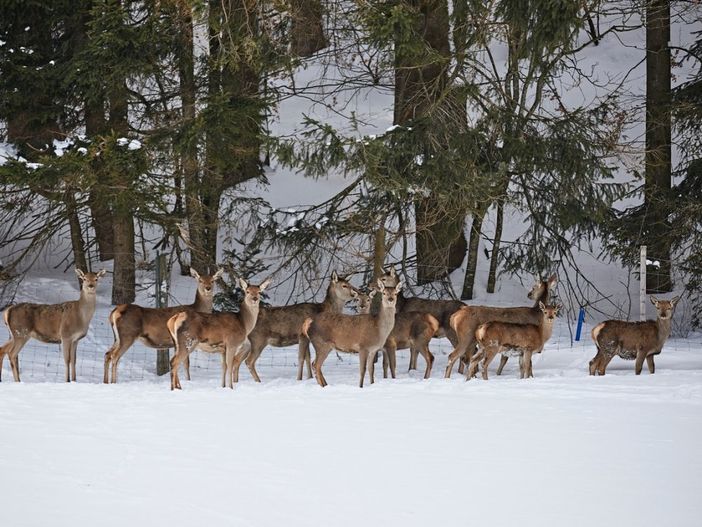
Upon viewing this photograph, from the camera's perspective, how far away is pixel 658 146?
21688 mm

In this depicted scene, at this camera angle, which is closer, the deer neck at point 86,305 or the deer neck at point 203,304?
the deer neck at point 86,305

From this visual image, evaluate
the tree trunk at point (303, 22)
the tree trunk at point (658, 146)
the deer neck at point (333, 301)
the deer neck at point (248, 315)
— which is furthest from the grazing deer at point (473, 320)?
the tree trunk at point (303, 22)

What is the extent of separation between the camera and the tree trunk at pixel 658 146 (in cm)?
2073

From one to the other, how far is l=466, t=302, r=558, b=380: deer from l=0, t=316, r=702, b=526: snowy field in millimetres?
477

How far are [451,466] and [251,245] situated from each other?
10.9 meters

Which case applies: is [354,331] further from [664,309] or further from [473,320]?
[664,309]

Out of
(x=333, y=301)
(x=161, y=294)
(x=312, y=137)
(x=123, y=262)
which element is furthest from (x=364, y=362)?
(x=123, y=262)

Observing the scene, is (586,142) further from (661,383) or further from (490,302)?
(661,383)

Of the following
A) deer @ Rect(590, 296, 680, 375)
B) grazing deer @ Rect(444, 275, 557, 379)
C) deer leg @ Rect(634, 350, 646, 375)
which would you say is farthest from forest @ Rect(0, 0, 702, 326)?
deer leg @ Rect(634, 350, 646, 375)

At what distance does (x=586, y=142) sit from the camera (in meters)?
18.7

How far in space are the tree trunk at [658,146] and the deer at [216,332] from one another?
29.0ft

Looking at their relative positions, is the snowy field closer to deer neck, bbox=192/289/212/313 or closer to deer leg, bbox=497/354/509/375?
deer leg, bbox=497/354/509/375

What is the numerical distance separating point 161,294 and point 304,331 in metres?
2.85

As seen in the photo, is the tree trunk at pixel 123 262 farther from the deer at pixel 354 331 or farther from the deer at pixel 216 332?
the deer at pixel 354 331
